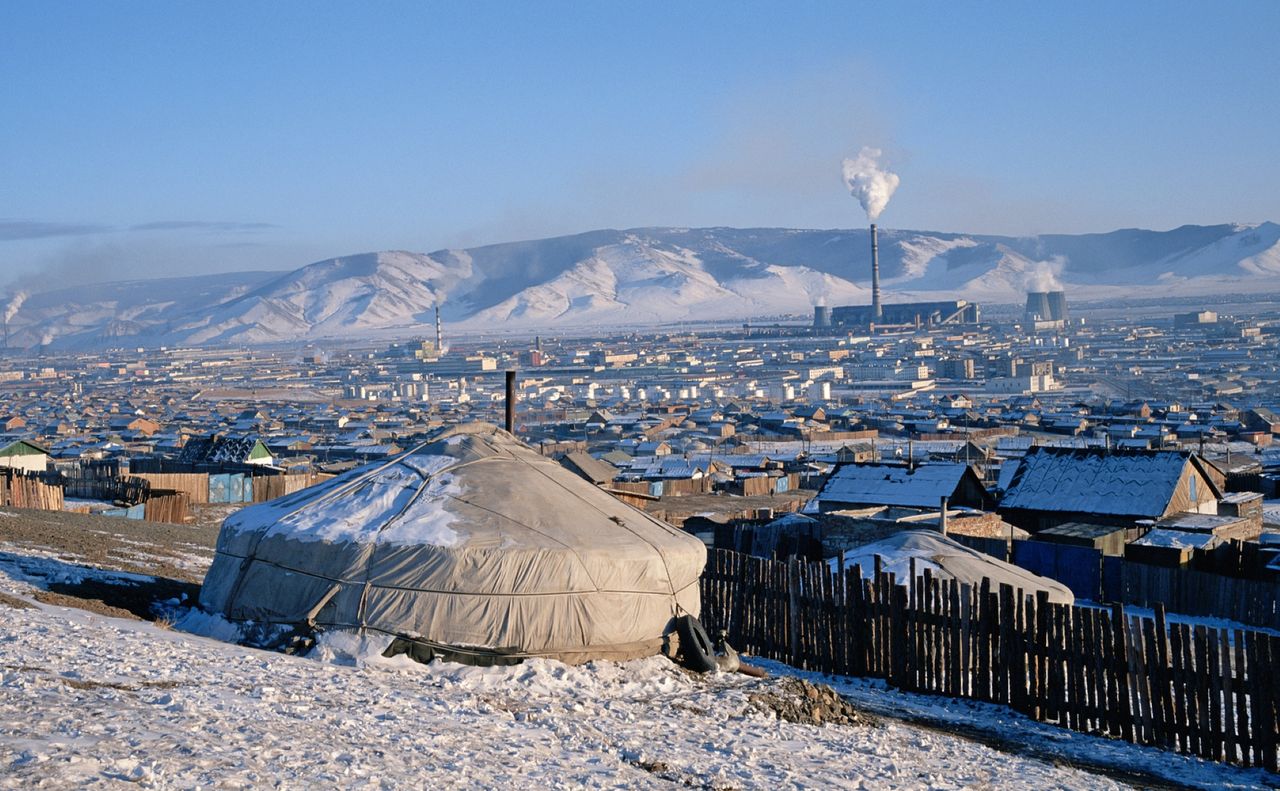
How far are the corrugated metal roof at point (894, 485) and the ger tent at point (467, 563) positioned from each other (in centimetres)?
1432

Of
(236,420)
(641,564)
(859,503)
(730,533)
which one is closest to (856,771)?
(641,564)

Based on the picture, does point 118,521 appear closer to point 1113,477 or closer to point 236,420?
point 1113,477

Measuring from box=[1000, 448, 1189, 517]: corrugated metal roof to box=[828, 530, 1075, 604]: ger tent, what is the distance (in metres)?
11.0

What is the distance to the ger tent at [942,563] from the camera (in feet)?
49.6

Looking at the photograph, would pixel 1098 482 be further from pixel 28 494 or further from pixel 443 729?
pixel 443 729

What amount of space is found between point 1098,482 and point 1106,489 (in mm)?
261

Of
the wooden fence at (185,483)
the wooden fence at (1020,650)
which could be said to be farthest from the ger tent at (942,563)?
the wooden fence at (185,483)

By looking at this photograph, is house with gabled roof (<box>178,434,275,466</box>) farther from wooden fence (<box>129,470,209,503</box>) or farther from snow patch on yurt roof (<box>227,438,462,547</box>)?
snow patch on yurt roof (<box>227,438,462,547</box>)

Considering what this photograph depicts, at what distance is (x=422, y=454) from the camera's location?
1335cm

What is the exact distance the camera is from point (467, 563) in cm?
1155

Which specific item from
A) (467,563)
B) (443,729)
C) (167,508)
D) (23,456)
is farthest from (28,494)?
(443,729)

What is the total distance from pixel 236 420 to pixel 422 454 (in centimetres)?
8091

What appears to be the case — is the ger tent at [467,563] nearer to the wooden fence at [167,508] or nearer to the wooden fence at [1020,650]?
the wooden fence at [1020,650]

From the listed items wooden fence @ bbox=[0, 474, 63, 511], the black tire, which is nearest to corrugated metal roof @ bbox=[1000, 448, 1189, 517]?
the black tire
